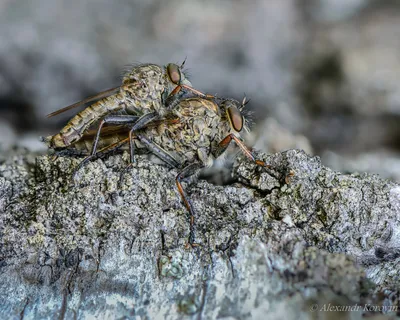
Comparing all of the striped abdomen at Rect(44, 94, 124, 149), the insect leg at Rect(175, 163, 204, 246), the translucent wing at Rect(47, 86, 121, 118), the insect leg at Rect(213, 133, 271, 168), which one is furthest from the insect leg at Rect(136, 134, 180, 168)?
the translucent wing at Rect(47, 86, 121, 118)

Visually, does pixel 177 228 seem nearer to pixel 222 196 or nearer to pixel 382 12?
pixel 222 196

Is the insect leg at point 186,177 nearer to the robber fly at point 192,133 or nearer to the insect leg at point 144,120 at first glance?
the robber fly at point 192,133

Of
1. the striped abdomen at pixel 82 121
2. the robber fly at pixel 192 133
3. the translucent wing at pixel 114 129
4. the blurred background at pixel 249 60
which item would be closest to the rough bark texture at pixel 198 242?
the striped abdomen at pixel 82 121

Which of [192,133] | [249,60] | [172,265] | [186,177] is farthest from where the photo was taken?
[249,60]

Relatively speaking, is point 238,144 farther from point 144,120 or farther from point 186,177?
point 144,120

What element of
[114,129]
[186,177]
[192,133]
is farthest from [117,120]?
[186,177]
